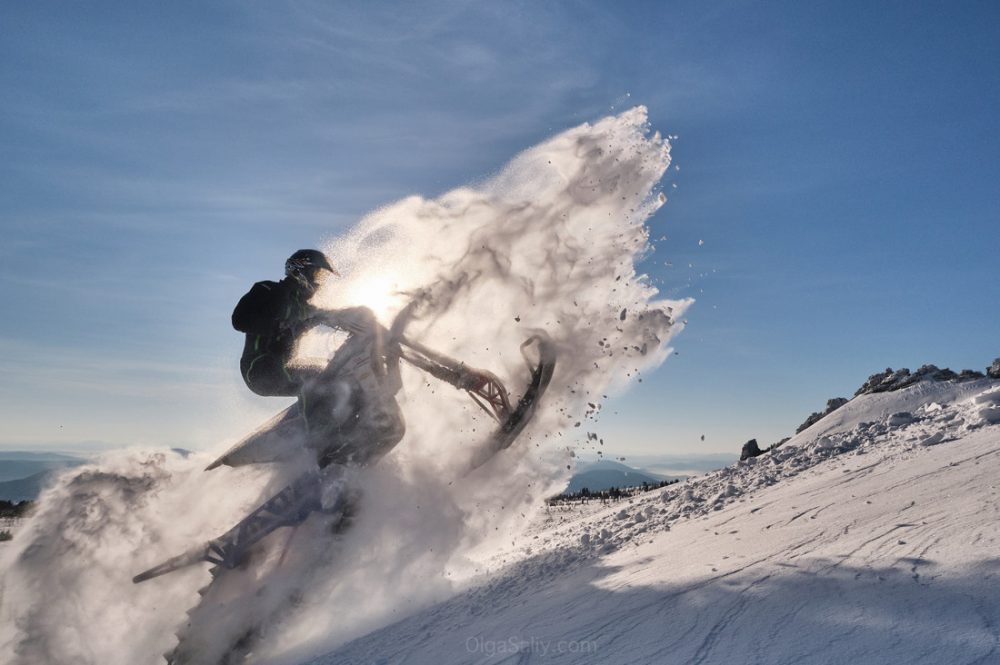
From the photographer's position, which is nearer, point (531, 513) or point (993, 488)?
point (993, 488)

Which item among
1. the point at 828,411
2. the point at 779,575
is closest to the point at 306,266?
the point at 779,575

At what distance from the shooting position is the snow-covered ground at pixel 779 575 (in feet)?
19.3

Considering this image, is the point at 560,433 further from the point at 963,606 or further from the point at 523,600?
the point at 963,606

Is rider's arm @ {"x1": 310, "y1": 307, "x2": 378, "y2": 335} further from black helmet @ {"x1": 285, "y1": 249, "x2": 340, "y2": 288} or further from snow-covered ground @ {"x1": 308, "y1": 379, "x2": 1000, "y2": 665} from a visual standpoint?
snow-covered ground @ {"x1": 308, "y1": 379, "x2": 1000, "y2": 665}

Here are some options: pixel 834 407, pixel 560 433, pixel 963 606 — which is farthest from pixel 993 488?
pixel 834 407

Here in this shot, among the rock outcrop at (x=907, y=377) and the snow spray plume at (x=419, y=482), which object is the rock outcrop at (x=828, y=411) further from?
the snow spray plume at (x=419, y=482)

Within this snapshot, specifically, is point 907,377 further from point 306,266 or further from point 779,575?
point 306,266

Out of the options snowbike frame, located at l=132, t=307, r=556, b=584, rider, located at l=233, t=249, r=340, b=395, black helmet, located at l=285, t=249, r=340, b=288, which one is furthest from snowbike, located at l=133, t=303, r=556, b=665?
black helmet, located at l=285, t=249, r=340, b=288

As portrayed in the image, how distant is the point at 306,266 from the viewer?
12938 mm

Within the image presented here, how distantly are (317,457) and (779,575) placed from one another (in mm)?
8624

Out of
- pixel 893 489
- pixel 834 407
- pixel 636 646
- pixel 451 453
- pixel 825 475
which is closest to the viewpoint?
pixel 636 646

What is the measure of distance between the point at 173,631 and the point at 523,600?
6.75 metres

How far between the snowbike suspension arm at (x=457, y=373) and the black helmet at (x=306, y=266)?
6.92ft

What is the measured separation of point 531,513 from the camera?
1424 centimetres
